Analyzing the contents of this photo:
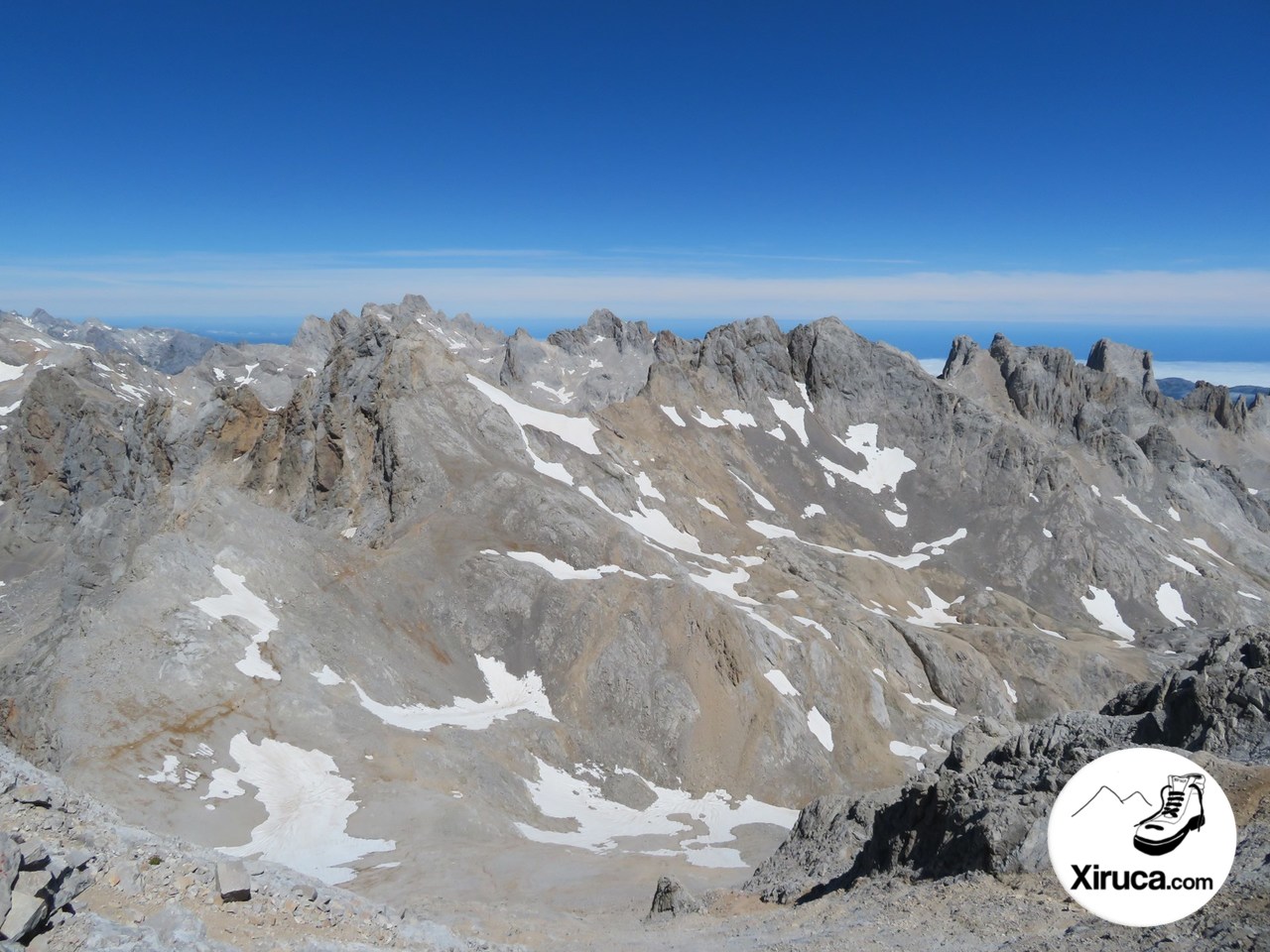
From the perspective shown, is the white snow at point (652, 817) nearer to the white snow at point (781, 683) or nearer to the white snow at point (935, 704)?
the white snow at point (781, 683)

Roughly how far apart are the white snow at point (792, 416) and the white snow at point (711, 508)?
117 ft

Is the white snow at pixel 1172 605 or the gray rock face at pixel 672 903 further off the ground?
the gray rock face at pixel 672 903

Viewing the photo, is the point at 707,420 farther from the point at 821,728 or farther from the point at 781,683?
the point at 821,728

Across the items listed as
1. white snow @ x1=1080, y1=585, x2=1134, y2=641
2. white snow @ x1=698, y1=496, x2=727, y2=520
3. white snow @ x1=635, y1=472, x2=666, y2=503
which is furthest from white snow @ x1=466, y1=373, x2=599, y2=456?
white snow @ x1=1080, y1=585, x2=1134, y2=641

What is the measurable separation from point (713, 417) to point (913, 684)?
64.1 meters

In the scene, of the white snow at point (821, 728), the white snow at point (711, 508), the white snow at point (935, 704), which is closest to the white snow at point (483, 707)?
the white snow at point (821, 728)

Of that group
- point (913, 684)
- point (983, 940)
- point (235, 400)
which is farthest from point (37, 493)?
point (983, 940)

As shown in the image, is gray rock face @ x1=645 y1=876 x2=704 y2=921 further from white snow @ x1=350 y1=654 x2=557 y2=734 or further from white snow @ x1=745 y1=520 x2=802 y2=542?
white snow @ x1=745 y1=520 x2=802 y2=542

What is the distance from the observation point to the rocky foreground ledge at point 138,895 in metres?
12.1

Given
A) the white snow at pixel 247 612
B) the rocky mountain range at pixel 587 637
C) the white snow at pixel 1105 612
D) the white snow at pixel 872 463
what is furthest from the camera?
the white snow at pixel 872 463

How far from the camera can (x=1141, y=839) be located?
47.8 feet

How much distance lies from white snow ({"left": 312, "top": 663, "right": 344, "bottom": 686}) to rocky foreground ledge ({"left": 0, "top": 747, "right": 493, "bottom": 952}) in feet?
105

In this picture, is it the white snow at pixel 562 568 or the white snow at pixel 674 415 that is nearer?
the white snow at pixel 562 568

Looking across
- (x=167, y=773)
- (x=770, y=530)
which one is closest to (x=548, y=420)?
(x=770, y=530)
